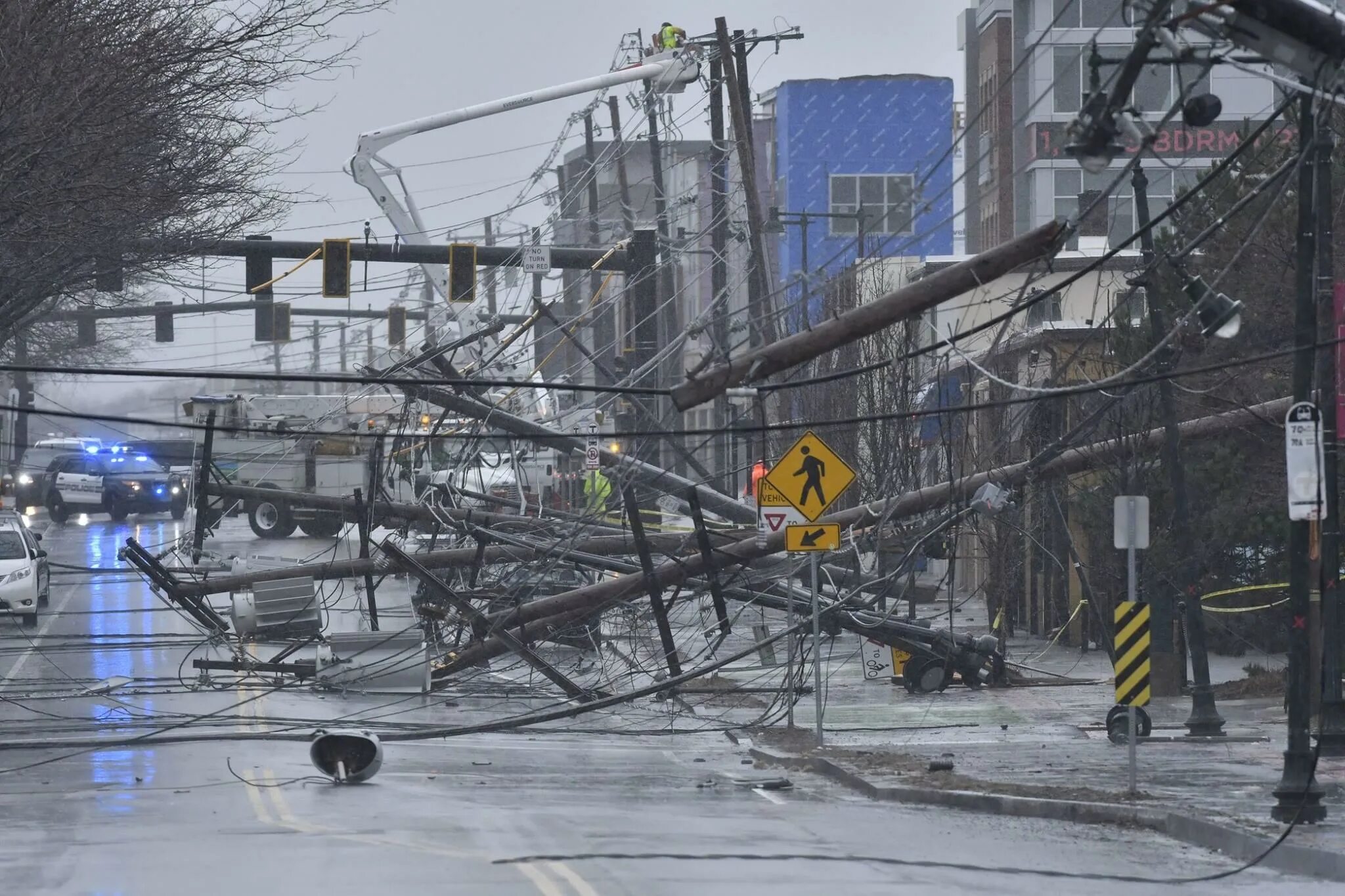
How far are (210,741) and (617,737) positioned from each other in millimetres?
4622

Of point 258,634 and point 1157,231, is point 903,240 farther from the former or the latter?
point 258,634

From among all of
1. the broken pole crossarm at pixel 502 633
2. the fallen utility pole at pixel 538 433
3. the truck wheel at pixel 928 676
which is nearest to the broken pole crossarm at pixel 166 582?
the fallen utility pole at pixel 538 433

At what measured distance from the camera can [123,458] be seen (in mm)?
60031

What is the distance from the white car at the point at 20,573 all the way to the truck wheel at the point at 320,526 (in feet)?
52.1

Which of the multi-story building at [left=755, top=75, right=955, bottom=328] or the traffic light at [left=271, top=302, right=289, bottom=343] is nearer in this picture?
the traffic light at [left=271, top=302, right=289, bottom=343]

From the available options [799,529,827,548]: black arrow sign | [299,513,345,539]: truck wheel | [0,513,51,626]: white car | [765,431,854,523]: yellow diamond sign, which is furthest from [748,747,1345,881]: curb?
[299,513,345,539]: truck wheel

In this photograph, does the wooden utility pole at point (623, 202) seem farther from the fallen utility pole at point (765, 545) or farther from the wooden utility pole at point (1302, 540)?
the wooden utility pole at point (1302, 540)

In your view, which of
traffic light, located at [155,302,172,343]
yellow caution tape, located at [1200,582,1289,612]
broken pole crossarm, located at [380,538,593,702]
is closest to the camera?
broken pole crossarm, located at [380,538,593,702]

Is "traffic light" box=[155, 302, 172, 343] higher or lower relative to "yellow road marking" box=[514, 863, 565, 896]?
higher

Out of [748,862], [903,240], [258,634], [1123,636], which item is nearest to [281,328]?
[258,634]

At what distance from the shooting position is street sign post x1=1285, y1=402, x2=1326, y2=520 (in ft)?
45.5

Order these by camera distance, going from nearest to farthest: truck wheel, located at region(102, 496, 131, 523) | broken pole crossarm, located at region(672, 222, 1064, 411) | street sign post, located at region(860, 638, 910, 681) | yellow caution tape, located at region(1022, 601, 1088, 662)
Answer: broken pole crossarm, located at region(672, 222, 1064, 411) < street sign post, located at region(860, 638, 910, 681) < yellow caution tape, located at region(1022, 601, 1088, 662) < truck wheel, located at region(102, 496, 131, 523)

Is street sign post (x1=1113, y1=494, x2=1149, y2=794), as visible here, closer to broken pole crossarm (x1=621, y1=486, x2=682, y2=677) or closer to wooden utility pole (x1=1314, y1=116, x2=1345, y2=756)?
wooden utility pole (x1=1314, y1=116, x2=1345, y2=756)

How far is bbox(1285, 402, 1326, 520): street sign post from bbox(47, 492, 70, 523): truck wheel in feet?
168
